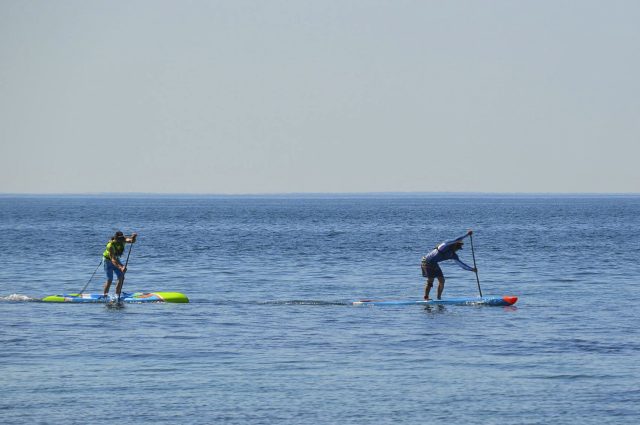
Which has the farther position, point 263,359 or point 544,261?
point 544,261

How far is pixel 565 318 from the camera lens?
26312 millimetres

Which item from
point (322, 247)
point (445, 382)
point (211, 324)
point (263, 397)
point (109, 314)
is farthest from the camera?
point (322, 247)

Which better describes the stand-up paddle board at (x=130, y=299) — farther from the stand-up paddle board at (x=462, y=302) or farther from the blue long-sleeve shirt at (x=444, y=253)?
the blue long-sleeve shirt at (x=444, y=253)

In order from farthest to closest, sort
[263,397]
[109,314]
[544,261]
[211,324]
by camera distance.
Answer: [544,261], [109,314], [211,324], [263,397]

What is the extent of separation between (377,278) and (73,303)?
14.4 meters

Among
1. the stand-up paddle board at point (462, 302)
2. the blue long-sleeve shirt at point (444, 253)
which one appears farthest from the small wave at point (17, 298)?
the blue long-sleeve shirt at point (444, 253)

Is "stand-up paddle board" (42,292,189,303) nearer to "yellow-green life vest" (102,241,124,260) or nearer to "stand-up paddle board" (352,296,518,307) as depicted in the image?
"yellow-green life vest" (102,241,124,260)

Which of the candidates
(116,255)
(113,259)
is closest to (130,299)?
(113,259)

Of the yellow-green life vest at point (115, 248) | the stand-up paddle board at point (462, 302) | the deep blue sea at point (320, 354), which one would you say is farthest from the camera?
the yellow-green life vest at point (115, 248)

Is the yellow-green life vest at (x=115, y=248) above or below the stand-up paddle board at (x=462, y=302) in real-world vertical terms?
above

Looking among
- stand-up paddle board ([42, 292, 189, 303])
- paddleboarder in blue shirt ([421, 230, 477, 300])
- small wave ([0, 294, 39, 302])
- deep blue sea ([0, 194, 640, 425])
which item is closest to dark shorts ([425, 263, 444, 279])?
paddleboarder in blue shirt ([421, 230, 477, 300])

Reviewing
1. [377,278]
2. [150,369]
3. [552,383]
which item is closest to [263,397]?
[150,369]

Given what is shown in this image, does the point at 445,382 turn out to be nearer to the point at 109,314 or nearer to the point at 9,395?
the point at 9,395

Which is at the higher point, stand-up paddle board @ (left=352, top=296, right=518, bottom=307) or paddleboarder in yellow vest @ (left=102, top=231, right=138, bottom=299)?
paddleboarder in yellow vest @ (left=102, top=231, right=138, bottom=299)
